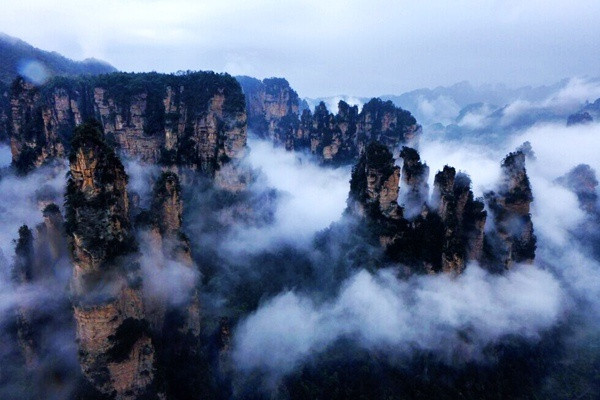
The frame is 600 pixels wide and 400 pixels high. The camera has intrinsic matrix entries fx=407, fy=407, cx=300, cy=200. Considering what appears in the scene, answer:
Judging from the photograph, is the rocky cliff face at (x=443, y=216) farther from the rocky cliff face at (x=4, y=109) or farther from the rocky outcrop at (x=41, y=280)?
the rocky cliff face at (x=4, y=109)

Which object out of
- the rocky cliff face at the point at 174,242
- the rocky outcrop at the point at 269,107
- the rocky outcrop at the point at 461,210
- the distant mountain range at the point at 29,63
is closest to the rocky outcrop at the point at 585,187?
the rocky outcrop at the point at 461,210

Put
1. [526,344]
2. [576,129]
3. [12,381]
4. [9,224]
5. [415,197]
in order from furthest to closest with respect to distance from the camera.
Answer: [576,129] → [9,224] → [415,197] → [526,344] → [12,381]

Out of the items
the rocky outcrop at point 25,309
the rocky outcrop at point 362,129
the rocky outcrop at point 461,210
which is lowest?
the rocky outcrop at point 25,309

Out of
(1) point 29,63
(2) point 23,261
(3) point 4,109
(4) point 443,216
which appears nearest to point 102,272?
(2) point 23,261

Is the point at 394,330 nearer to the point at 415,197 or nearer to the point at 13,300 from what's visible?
the point at 415,197

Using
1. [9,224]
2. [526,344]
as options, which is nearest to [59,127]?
[9,224]

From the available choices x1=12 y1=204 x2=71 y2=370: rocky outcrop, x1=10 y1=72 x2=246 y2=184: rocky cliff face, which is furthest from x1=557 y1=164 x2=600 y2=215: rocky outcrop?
x1=12 y1=204 x2=71 y2=370: rocky outcrop

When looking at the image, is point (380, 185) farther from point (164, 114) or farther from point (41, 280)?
point (164, 114)
